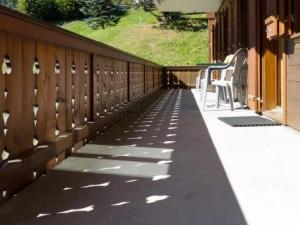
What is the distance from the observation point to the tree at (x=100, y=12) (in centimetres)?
4325

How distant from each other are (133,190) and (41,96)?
2.54ft

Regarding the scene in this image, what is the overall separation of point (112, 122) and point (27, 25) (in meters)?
2.93

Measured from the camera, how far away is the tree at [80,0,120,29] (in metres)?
43.2

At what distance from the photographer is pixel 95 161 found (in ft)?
10.5

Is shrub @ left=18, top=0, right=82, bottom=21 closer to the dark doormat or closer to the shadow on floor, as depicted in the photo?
the dark doormat

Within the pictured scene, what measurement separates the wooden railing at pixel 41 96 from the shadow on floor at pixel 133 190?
14 cm

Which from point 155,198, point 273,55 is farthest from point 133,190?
point 273,55

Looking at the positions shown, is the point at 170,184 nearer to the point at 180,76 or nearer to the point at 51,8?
the point at 180,76

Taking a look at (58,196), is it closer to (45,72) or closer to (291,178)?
(45,72)

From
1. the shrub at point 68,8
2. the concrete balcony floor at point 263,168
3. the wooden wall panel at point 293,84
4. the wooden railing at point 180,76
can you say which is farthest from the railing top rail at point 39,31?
the shrub at point 68,8

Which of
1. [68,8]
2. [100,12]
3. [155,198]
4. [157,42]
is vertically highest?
[68,8]

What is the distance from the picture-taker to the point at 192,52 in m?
30.8

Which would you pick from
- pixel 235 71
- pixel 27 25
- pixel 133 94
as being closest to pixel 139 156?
pixel 27 25

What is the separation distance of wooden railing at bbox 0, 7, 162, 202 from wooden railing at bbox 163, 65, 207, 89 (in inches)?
524
